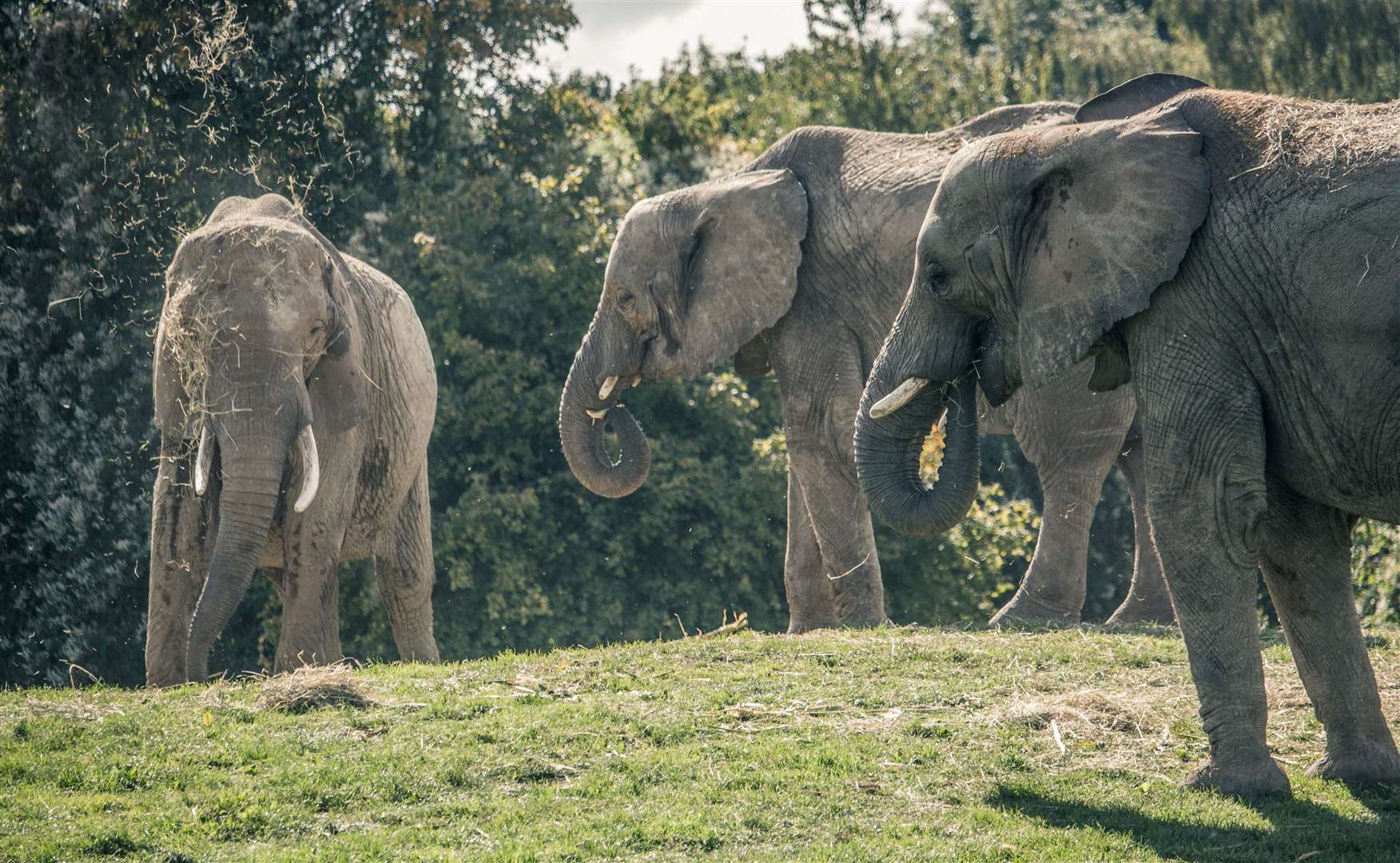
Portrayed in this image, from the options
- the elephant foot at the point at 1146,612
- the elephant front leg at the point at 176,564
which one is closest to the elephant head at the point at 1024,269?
the elephant front leg at the point at 176,564

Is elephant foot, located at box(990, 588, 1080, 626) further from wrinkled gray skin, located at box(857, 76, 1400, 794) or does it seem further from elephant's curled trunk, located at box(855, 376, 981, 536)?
wrinkled gray skin, located at box(857, 76, 1400, 794)

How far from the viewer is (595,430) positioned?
48.7 ft

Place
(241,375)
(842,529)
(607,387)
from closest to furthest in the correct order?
(241,375) < (842,529) < (607,387)

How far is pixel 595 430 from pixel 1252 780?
7.87 meters

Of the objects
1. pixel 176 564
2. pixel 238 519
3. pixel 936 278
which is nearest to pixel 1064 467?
pixel 936 278

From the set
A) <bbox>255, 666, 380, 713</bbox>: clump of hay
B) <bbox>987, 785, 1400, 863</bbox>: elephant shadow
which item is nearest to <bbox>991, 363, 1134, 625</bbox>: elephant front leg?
<bbox>255, 666, 380, 713</bbox>: clump of hay

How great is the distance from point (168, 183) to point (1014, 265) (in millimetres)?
15134

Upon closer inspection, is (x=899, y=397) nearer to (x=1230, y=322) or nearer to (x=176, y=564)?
(x=1230, y=322)

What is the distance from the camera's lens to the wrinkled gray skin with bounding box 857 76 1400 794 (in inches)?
290

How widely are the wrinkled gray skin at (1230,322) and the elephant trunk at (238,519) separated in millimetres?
5168

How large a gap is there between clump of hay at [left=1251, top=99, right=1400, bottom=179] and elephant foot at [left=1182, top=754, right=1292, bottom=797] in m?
2.56

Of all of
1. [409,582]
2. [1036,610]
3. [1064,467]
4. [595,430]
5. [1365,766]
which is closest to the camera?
[1365,766]

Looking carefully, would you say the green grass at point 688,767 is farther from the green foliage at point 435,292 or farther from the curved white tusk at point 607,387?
the green foliage at point 435,292

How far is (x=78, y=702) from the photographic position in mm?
10367
